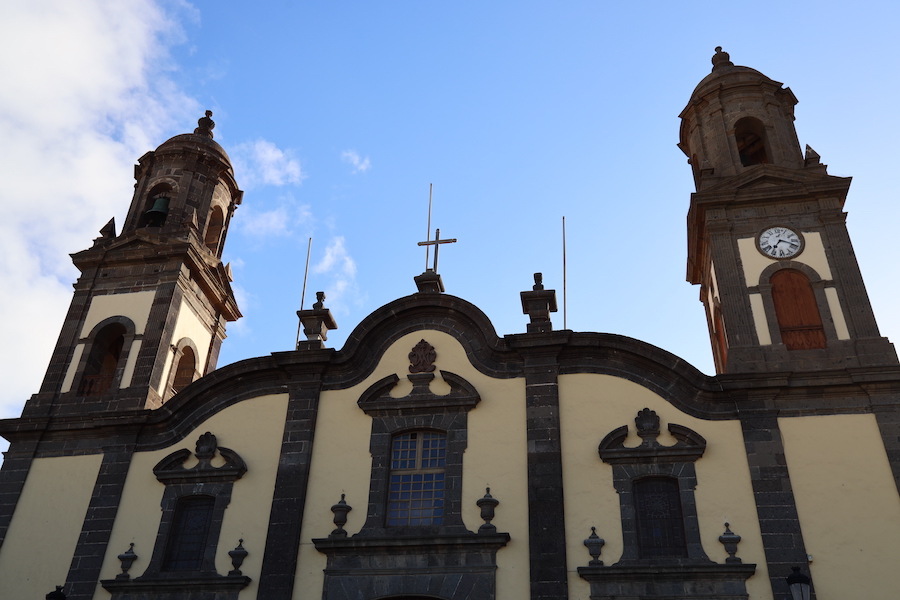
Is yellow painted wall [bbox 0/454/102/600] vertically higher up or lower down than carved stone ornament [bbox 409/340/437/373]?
lower down

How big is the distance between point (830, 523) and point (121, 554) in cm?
1335

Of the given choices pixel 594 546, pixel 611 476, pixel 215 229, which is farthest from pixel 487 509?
pixel 215 229

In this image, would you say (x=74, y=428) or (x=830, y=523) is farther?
(x=74, y=428)

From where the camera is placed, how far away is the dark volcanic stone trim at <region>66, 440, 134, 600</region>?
16438 mm

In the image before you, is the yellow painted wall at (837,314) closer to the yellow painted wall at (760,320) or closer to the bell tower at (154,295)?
the yellow painted wall at (760,320)

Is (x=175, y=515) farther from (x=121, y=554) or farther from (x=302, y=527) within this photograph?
(x=302, y=527)

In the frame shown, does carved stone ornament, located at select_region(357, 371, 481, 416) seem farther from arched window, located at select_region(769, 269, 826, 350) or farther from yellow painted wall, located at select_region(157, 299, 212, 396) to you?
arched window, located at select_region(769, 269, 826, 350)

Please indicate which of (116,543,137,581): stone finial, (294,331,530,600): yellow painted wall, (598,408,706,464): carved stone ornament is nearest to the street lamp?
(598,408,706,464): carved stone ornament

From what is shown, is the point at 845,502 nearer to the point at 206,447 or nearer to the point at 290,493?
the point at 290,493

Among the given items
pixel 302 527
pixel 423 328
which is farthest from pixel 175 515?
pixel 423 328

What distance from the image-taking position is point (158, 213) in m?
22.6

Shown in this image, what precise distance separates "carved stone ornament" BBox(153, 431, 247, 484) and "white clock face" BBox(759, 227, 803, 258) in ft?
40.2

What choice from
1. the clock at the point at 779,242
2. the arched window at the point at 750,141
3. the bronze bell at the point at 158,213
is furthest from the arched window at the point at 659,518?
the bronze bell at the point at 158,213

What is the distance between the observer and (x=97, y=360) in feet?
66.9
